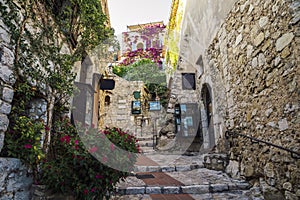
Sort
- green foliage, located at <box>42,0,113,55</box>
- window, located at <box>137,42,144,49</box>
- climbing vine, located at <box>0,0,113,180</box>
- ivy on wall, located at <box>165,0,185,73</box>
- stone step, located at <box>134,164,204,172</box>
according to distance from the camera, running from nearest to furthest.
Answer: climbing vine, located at <box>0,0,113,180</box>, green foliage, located at <box>42,0,113,55</box>, stone step, located at <box>134,164,204,172</box>, ivy on wall, located at <box>165,0,185,73</box>, window, located at <box>137,42,144,49</box>

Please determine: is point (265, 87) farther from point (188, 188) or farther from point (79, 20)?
point (79, 20)

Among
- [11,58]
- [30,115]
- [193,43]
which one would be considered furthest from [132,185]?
[193,43]

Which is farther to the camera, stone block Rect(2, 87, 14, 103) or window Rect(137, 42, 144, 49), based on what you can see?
window Rect(137, 42, 144, 49)

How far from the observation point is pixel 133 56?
1800cm

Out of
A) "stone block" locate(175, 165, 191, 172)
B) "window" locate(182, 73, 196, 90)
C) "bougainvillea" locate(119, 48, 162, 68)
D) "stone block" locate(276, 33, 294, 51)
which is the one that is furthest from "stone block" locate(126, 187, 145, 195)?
"bougainvillea" locate(119, 48, 162, 68)

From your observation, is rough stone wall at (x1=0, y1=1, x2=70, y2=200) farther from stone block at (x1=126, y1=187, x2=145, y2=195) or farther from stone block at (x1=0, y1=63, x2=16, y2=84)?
stone block at (x1=126, y1=187, x2=145, y2=195)

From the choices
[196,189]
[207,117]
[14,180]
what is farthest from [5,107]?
[207,117]

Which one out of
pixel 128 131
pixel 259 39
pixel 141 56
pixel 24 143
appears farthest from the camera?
pixel 141 56

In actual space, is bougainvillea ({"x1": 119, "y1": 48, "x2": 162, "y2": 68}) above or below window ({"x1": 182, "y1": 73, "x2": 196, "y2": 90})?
above

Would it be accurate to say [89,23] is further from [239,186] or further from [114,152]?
[239,186]

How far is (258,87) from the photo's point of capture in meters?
2.54

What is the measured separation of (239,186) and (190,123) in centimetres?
449

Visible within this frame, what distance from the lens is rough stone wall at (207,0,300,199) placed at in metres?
1.93

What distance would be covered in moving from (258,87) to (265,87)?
16cm
